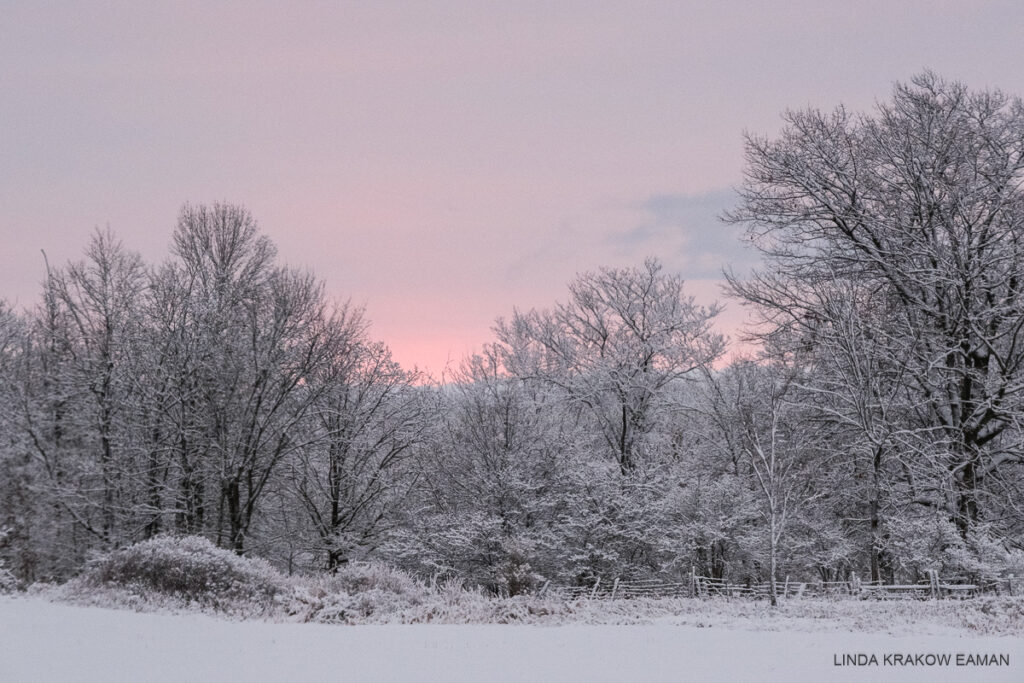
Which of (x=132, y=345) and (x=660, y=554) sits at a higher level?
(x=132, y=345)

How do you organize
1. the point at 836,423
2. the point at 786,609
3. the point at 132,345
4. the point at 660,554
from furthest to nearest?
1. the point at 660,554
2. the point at 132,345
3. the point at 836,423
4. the point at 786,609

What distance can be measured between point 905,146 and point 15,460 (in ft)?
110

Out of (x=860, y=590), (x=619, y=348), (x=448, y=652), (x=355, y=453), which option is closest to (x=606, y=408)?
(x=619, y=348)

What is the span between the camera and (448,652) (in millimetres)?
11211

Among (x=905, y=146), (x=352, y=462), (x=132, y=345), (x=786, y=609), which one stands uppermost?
(x=905, y=146)

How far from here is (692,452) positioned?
33.0 metres

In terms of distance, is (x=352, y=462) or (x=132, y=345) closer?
(x=132, y=345)

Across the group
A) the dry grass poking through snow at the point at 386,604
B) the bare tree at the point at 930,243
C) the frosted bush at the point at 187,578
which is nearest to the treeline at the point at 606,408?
the bare tree at the point at 930,243

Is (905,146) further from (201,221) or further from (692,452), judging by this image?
(201,221)

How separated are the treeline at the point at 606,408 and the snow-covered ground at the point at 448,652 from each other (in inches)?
314

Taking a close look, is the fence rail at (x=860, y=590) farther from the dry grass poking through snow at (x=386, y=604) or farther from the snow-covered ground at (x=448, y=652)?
the snow-covered ground at (x=448, y=652)

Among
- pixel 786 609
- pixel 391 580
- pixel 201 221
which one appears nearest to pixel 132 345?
pixel 201 221

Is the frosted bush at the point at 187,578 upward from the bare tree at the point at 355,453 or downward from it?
downward

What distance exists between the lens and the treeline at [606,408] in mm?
20219
